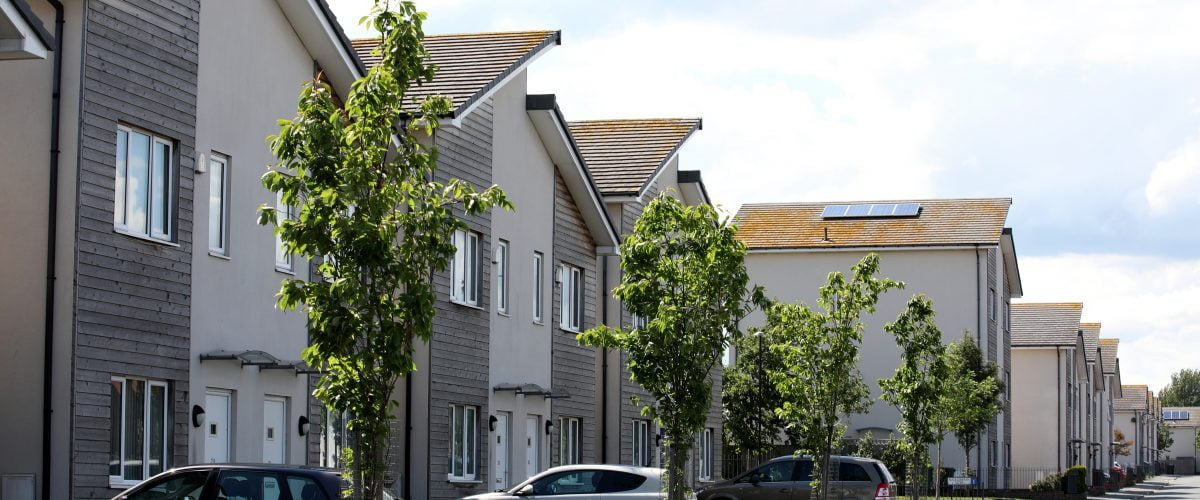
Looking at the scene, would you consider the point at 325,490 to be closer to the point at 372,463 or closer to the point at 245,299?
the point at 372,463

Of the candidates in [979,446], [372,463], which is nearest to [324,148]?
[372,463]

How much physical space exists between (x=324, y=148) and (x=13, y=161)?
5591mm

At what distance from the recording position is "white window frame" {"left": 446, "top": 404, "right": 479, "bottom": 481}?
81.3 feet

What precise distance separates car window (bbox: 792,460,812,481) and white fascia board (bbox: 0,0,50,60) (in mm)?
18729

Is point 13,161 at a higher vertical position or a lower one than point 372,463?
higher

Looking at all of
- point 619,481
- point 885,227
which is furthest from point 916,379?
point 885,227

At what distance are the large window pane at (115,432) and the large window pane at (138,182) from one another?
6.03 ft

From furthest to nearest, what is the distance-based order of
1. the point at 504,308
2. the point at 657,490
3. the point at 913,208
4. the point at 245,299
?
1. the point at 913,208
2. the point at 504,308
3. the point at 657,490
4. the point at 245,299

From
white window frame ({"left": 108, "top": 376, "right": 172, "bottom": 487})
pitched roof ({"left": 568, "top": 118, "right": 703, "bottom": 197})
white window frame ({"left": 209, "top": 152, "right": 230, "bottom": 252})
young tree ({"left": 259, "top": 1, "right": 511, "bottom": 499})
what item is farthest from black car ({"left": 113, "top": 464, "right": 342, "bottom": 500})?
pitched roof ({"left": 568, "top": 118, "right": 703, "bottom": 197})

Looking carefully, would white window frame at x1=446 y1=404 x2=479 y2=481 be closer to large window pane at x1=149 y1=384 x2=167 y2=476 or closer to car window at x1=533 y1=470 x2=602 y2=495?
car window at x1=533 y1=470 x2=602 y2=495

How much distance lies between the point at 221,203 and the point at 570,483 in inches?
258

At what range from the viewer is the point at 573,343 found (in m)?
30.5

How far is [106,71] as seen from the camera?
16516 mm

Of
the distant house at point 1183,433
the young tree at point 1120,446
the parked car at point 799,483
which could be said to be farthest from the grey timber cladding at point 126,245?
the distant house at point 1183,433
